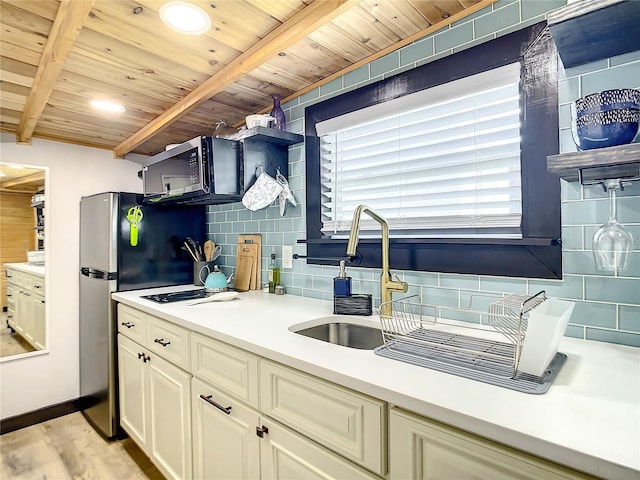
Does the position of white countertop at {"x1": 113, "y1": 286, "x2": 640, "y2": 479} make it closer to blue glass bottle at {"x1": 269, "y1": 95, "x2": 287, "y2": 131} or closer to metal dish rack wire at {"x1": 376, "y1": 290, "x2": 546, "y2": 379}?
metal dish rack wire at {"x1": 376, "y1": 290, "x2": 546, "y2": 379}

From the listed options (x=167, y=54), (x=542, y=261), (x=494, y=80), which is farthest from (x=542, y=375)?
(x=167, y=54)

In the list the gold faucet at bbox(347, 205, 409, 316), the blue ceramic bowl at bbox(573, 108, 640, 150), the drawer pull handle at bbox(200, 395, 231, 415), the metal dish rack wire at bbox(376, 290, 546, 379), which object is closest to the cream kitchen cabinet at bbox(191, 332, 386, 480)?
the drawer pull handle at bbox(200, 395, 231, 415)

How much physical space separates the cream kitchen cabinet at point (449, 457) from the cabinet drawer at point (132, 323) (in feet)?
5.09

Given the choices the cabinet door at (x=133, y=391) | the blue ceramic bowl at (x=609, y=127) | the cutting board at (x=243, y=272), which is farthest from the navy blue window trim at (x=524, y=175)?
the cabinet door at (x=133, y=391)

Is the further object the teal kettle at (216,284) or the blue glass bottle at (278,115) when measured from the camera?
the teal kettle at (216,284)

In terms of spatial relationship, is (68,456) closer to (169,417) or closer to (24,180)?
(169,417)

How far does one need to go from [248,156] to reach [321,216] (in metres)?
0.51

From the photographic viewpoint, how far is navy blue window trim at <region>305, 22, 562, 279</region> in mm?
1130

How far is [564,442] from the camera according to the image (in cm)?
57

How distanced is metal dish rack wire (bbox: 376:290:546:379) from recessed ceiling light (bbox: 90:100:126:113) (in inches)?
76.2

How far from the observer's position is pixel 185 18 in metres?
1.31

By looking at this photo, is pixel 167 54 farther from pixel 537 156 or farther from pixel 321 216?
pixel 537 156

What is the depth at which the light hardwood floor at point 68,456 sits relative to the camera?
1.96m

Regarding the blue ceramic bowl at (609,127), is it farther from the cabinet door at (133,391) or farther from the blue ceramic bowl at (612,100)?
the cabinet door at (133,391)
